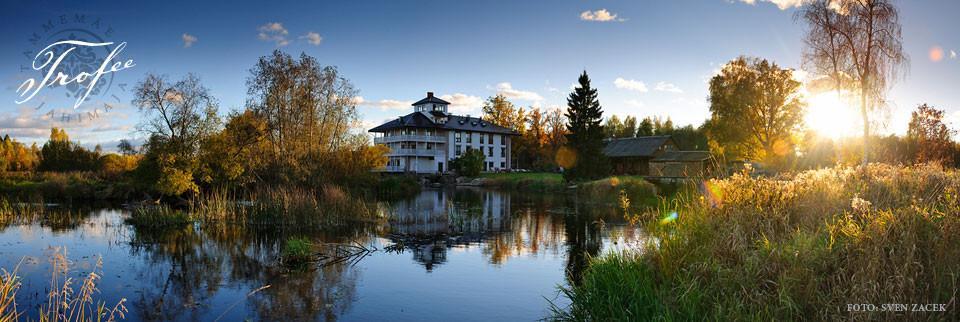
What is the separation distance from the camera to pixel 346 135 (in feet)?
133

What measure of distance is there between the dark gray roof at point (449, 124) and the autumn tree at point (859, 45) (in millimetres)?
58008

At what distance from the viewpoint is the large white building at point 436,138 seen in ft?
258

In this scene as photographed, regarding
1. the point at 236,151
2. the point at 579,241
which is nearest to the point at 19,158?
the point at 236,151

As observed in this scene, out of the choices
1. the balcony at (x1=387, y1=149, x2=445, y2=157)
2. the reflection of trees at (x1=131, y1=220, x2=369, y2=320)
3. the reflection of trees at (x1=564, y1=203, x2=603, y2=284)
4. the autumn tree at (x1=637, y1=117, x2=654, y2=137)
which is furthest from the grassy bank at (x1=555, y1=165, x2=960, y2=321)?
the autumn tree at (x1=637, y1=117, x2=654, y2=137)

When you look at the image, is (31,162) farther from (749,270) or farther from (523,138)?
(749,270)

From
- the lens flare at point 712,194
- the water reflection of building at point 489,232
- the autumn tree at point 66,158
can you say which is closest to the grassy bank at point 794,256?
the lens flare at point 712,194

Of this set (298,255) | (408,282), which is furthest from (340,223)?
(408,282)

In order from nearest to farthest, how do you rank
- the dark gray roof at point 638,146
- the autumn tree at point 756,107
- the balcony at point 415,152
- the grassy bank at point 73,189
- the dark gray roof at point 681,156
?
the grassy bank at point 73,189 < the autumn tree at point 756,107 < the dark gray roof at point 681,156 < the dark gray roof at point 638,146 < the balcony at point 415,152

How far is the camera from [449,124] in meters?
83.1

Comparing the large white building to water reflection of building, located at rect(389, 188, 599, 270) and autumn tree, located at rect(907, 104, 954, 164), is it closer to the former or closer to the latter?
water reflection of building, located at rect(389, 188, 599, 270)

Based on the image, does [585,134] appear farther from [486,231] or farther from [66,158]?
[66,158]

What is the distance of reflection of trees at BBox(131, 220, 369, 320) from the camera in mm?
10898

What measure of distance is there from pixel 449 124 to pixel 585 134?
35.5 m

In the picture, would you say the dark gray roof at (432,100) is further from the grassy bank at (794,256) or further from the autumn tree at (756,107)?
the grassy bank at (794,256)
